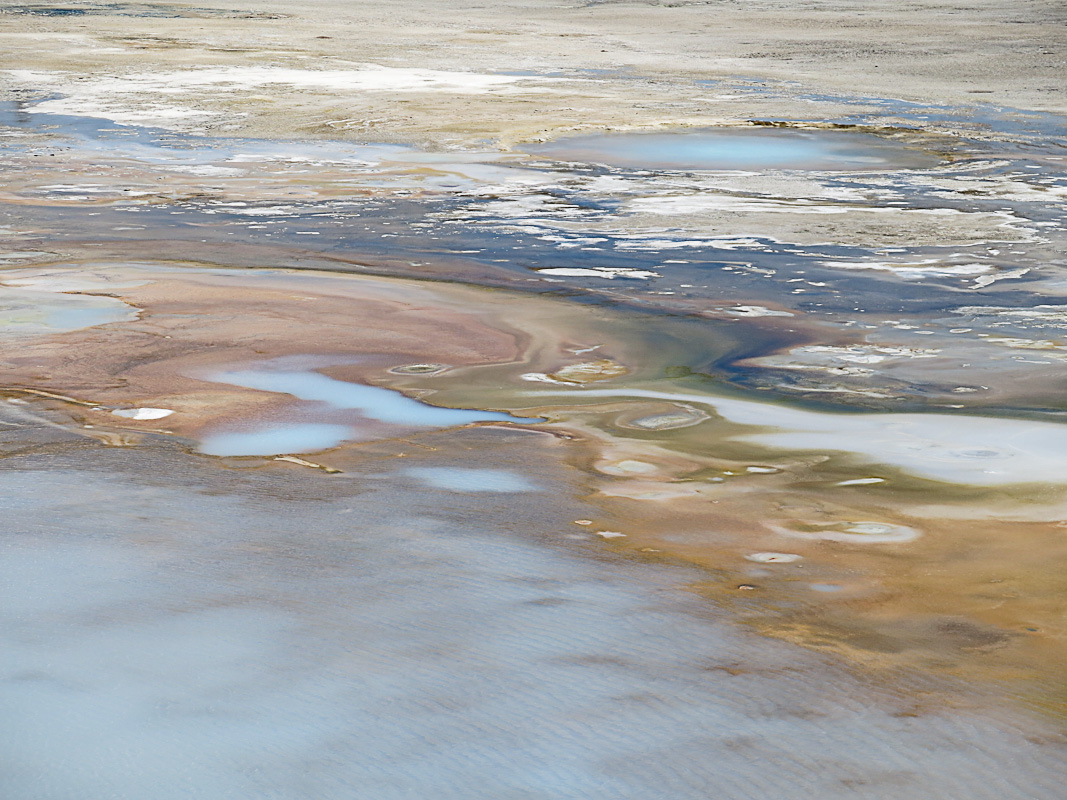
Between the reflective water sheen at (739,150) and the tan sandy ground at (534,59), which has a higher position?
the tan sandy ground at (534,59)

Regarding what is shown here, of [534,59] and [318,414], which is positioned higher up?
[534,59]

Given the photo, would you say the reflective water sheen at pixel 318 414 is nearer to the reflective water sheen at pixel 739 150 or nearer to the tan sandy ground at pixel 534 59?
the reflective water sheen at pixel 739 150

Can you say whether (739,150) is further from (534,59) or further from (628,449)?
(534,59)

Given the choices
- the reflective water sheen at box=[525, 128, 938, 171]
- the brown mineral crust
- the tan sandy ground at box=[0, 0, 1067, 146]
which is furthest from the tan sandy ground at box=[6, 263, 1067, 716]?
the tan sandy ground at box=[0, 0, 1067, 146]

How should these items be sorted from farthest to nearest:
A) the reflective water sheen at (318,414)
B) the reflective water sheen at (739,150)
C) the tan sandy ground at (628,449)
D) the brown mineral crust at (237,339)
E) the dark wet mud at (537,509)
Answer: the reflective water sheen at (739,150) → the brown mineral crust at (237,339) → the reflective water sheen at (318,414) → the tan sandy ground at (628,449) → the dark wet mud at (537,509)

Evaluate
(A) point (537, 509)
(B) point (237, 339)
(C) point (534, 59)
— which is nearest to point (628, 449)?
(A) point (537, 509)

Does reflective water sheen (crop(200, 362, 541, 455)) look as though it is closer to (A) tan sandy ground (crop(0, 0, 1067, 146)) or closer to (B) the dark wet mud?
(B) the dark wet mud

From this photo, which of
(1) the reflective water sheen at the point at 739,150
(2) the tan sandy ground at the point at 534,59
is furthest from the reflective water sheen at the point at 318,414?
(2) the tan sandy ground at the point at 534,59

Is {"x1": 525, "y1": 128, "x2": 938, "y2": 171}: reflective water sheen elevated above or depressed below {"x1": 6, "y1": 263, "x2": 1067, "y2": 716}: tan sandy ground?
above

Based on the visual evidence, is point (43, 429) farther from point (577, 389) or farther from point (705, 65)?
point (705, 65)

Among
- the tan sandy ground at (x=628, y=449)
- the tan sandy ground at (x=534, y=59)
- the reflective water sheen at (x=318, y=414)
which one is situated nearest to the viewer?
the tan sandy ground at (x=628, y=449)

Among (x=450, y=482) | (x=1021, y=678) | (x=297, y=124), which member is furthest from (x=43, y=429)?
(x=297, y=124)
